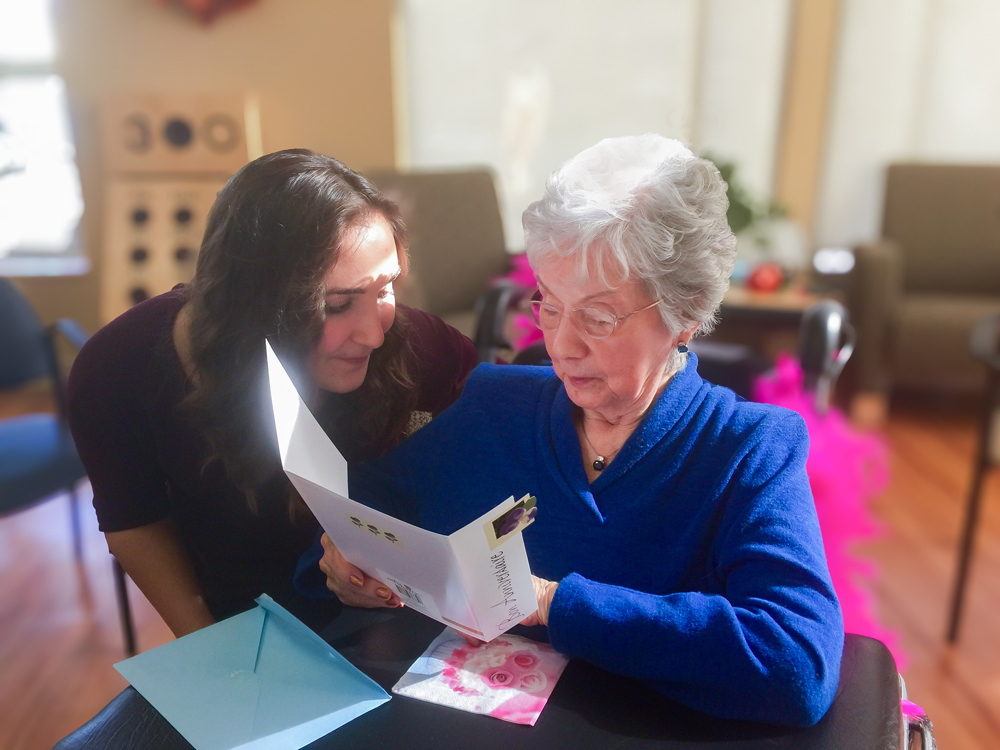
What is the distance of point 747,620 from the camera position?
58cm

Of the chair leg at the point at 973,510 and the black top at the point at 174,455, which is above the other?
the black top at the point at 174,455

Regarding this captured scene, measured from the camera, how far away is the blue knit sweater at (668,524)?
0.58m

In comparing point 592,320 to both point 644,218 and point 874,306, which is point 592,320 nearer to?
point 644,218

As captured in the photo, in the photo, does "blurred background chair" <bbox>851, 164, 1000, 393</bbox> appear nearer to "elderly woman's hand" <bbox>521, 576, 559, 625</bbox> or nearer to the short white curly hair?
the short white curly hair

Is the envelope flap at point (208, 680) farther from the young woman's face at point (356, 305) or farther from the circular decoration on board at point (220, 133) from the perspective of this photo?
the circular decoration on board at point (220, 133)

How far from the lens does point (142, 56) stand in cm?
316

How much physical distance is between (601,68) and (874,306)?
1.63 meters

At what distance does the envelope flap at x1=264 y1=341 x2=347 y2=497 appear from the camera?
0.58 metres

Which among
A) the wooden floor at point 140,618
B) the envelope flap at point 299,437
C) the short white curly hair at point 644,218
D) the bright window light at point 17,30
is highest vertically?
the bright window light at point 17,30

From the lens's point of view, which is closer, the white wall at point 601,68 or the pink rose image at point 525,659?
the pink rose image at point 525,659

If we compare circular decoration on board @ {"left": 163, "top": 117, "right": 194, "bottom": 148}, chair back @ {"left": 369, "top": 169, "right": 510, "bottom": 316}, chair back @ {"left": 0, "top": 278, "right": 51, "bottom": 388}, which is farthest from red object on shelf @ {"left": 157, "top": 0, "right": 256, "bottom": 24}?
chair back @ {"left": 0, "top": 278, "right": 51, "bottom": 388}

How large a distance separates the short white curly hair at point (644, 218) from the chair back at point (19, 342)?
2.15 feet

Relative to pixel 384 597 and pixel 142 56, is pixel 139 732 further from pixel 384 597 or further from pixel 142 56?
pixel 142 56

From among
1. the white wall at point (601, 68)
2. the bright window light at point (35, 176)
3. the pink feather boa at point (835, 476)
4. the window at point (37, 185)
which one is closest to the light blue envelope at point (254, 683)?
the window at point (37, 185)
